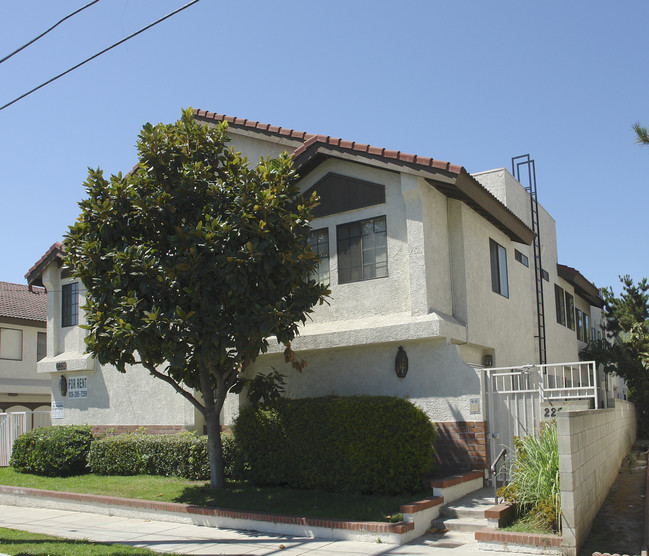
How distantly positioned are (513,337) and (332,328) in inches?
218

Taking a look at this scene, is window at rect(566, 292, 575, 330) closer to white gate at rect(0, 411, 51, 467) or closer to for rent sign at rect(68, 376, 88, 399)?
for rent sign at rect(68, 376, 88, 399)

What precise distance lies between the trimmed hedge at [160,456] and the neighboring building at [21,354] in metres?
→ 13.7

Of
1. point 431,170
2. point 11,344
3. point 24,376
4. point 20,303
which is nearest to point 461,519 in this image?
point 431,170

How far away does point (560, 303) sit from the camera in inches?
970

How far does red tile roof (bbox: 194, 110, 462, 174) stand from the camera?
12922 mm

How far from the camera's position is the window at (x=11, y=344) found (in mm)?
→ 28547

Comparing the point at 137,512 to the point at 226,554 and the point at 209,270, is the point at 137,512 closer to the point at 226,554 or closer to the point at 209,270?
the point at 226,554

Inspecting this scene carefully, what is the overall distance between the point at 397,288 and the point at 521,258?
24.6ft

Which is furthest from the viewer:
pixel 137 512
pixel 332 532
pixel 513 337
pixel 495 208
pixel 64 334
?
pixel 64 334

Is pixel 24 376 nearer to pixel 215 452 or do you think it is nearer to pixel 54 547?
pixel 215 452

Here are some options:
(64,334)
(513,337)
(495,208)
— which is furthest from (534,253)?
(64,334)

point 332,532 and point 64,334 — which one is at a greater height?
point 64,334

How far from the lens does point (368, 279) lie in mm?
14000

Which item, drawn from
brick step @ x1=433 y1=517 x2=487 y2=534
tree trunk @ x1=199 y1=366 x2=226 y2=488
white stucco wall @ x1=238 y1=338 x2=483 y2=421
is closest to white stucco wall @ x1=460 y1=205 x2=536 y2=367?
white stucco wall @ x1=238 y1=338 x2=483 y2=421
